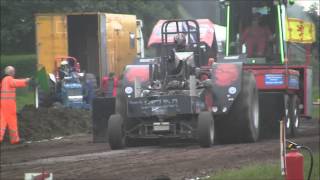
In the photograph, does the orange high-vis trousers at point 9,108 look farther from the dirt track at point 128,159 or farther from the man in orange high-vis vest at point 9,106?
the dirt track at point 128,159

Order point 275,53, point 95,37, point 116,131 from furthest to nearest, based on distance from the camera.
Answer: point 95,37 → point 275,53 → point 116,131

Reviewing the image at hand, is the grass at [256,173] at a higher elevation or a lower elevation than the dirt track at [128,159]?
Result: higher

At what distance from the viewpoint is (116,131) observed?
15242mm

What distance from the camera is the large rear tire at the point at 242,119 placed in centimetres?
1606

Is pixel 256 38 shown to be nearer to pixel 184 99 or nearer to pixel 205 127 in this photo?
pixel 184 99

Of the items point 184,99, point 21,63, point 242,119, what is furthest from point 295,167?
point 21,63

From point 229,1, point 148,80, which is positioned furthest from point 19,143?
point 229,1

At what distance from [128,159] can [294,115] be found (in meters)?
7.02

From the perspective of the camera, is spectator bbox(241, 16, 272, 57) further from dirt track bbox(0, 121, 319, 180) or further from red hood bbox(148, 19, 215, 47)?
red hood bbox(148, 19, 215, 47)

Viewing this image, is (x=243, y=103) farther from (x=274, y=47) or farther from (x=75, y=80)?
(x=75, y=80)

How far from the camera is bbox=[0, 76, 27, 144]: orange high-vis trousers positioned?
17656mm

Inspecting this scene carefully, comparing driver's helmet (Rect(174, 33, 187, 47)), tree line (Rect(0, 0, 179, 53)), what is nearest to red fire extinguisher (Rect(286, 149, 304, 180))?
driver's helmet (Rect(174, 33, 187, 47))

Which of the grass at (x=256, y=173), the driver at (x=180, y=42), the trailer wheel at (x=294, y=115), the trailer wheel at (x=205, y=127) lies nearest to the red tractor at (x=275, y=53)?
the trailer wheel at (x=294, y=115)

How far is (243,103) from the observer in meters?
16.0
